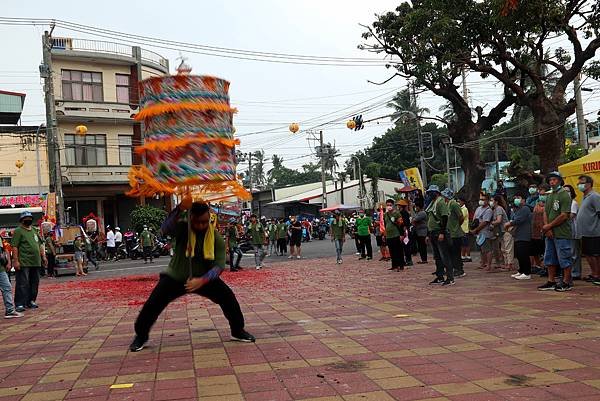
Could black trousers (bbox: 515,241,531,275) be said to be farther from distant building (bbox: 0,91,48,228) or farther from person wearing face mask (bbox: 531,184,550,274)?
distant building (bbox: 0,91,48,228)

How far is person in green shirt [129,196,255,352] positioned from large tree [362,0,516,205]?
42.0ft

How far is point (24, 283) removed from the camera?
9555 mm

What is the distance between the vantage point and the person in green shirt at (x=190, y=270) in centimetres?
583

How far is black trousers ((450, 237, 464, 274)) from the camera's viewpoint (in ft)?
36.3

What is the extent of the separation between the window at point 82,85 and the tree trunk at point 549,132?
24.3 meters

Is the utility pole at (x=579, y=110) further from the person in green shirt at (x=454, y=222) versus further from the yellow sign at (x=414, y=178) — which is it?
the person in green shirt at (x=454, y=222)

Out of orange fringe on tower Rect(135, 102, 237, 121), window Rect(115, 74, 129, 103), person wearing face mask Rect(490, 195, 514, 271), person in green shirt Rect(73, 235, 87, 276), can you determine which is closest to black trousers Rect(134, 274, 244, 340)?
orange fringe on tower Rect(135, 102, 237, 121)

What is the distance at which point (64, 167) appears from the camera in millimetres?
32125

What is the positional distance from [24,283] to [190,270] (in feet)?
16.6

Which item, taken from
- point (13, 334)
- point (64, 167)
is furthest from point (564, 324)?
point (64, 167)

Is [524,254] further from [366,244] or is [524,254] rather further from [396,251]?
[366,244]

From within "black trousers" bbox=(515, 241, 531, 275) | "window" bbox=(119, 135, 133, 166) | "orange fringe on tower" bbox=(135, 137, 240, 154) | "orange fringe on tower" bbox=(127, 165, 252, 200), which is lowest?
"black trousers" bbox=(515, 241, 531, 275)

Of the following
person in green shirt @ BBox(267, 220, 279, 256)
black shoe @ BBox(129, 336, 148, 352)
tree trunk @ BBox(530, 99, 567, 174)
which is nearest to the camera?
black shoe @ BBox(129, 336, 148, 352)

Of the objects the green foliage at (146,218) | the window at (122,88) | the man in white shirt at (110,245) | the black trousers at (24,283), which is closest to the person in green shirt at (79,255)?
the man in white shirt at (110,245)
